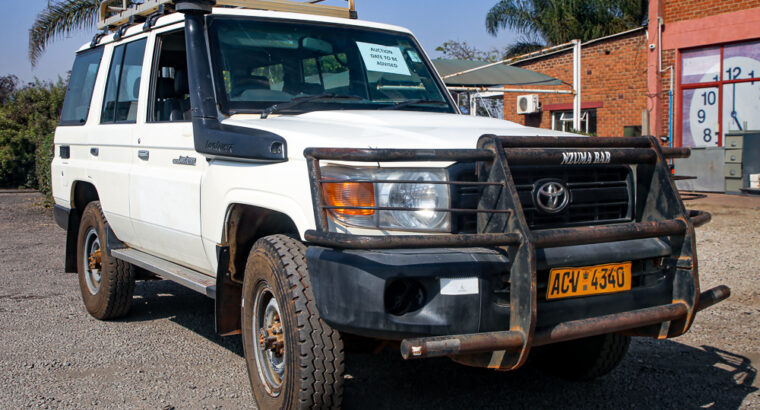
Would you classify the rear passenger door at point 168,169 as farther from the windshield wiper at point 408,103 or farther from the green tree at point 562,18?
the green tree at point 562,18

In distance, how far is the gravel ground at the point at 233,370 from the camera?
12.9 ft

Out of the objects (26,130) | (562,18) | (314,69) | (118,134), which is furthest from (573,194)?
(562,18)

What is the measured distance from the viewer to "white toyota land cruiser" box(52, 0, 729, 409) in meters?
2.79

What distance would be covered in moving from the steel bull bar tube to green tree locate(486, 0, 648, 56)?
25.7 meters

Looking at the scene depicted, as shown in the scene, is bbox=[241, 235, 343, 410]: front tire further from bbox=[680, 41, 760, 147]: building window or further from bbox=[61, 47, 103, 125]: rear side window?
bbox=[680, 41, 760, 147]: building window

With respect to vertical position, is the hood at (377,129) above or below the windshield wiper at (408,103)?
below

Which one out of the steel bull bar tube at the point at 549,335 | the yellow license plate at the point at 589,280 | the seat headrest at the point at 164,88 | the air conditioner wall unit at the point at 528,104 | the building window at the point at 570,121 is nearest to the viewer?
the steel bull bar tube at the point at 549,335

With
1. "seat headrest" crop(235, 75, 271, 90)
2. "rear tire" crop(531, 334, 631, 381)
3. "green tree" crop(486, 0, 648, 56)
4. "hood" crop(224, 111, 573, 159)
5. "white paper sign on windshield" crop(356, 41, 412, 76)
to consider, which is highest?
"green tree" crop(486, 0, 648, 56)

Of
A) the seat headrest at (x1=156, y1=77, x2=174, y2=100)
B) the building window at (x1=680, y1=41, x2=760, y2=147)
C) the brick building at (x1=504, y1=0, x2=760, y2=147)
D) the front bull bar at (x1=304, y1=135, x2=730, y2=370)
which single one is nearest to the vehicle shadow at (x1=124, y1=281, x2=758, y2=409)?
the front bull bar at (x1=304, y1=135, x2=730, y2=370)

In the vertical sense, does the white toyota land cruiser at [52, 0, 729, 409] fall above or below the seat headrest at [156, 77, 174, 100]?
below

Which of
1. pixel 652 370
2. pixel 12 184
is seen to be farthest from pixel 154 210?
pixel 12 184

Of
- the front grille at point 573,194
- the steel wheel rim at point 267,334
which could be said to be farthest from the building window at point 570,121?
the steel wheel rim at point 267,334

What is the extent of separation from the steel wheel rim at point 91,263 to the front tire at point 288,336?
8.92 feet

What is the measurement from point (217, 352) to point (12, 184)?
61.1ft
